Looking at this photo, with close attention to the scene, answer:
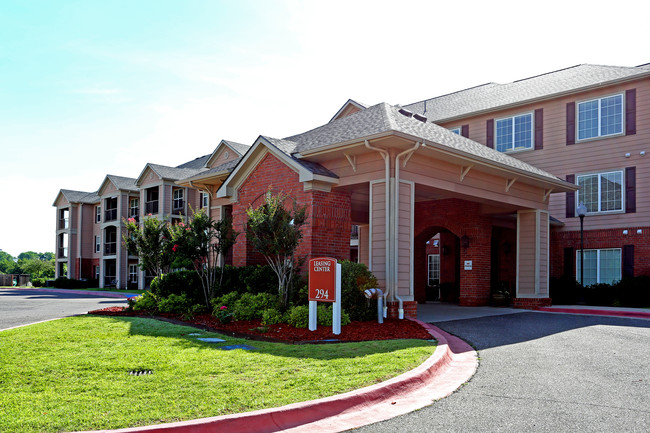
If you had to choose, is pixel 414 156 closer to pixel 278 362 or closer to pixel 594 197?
pixel 278 362

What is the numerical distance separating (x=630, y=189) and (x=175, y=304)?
57.9ft

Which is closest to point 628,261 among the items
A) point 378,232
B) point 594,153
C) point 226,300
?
point 594,153

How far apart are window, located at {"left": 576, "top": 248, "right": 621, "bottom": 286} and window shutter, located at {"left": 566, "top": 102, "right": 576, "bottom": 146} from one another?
472 centimetres

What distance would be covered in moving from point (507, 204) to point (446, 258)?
614 centimetres

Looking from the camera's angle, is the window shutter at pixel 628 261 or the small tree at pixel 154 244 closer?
the small tree at pixel 154 244

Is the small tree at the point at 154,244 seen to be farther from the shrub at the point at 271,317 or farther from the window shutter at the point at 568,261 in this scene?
the window shutter at the point at 568,261

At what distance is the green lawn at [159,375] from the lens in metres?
5.02

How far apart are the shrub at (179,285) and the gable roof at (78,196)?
36008 mm

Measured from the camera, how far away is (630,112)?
67.9 feet

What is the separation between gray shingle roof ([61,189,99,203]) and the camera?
158 feet

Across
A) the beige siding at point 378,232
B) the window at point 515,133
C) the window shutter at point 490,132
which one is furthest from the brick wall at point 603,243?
the beige siding at point 378,232

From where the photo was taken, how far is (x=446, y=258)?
23.0 meters

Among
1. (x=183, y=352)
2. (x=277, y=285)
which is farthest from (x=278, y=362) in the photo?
(x=277, y=285)

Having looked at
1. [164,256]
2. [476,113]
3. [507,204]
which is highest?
[476,113]
